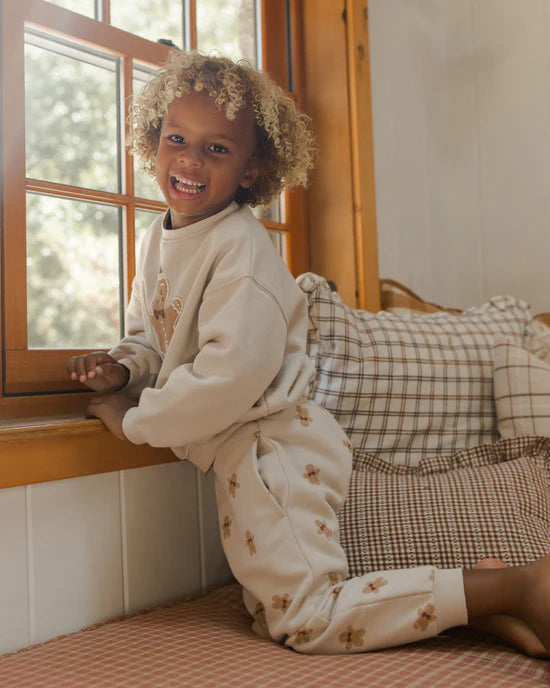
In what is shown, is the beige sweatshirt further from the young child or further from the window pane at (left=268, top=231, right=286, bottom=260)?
the window pane at (left=268, top=231, right=286, bottom=260)

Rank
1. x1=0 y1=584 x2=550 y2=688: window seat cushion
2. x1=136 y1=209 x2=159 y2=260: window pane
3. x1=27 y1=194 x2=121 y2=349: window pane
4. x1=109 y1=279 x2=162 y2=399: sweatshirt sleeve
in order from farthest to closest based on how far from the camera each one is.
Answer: x1=136 y1=209 x2=159 y2=260: window pane
x1=27 y1=194 x2=121 y2=349: window pane
x1=109 y1=279 x2=162 y2=399: sweatshirt sleeve
x1=0 y1=584 x2=550 y2=688: window seat cushion

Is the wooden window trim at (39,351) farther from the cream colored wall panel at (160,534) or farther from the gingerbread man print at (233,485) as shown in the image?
the gingerbread man print at (233,485)

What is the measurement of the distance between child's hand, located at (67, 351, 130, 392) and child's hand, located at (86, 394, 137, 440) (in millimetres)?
20

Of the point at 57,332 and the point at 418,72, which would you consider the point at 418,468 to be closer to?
the point at 57,332

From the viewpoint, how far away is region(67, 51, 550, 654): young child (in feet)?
3.01

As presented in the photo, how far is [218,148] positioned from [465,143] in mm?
1336

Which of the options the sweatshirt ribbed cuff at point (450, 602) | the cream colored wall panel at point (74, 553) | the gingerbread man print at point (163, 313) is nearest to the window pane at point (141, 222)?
the gingerbread man print at point (163, 313)

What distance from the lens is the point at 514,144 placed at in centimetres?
215

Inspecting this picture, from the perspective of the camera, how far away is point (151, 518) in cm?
115

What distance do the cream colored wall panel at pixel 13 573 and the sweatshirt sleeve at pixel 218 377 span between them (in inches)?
7.2

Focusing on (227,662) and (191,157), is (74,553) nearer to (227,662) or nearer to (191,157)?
(227,662)

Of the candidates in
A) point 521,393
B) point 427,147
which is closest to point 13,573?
point 521,393

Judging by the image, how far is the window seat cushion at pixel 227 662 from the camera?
2.65 feet

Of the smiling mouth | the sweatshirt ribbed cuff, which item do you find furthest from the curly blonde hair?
the sweatshirt ribbed cuff
